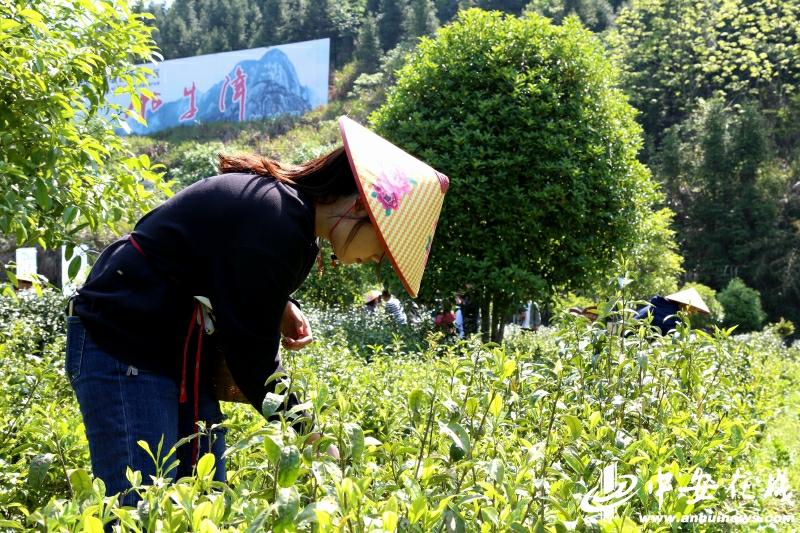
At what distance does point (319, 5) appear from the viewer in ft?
176

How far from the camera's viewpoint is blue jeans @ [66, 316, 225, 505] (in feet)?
5.42

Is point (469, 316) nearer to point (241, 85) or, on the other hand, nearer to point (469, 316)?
point (469, 316)

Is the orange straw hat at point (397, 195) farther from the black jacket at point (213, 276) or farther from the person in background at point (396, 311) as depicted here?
the person in background at point (396, 311)

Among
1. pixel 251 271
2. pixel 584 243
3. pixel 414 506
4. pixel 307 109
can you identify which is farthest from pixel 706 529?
pixel 307 109

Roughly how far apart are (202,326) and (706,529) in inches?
51.6

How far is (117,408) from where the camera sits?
168 cm

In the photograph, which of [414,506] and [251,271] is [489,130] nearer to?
[251,271]

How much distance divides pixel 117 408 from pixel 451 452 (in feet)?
2.50

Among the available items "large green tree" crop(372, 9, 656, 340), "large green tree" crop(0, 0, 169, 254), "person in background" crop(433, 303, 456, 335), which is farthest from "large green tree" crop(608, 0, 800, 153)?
"large green tree" crop(0, 0, 169, 254)

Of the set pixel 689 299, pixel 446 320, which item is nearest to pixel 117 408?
pixel 446 320

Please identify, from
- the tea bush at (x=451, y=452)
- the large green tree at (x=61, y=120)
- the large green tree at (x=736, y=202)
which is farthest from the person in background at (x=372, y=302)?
the large green tree at (x=736, y=202)

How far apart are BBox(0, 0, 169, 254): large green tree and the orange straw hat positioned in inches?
46.3

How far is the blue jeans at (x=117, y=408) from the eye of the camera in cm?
165

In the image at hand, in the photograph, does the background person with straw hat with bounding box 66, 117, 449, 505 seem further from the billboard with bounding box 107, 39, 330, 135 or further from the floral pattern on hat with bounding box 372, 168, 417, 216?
the billboard with bounding box 107, 39, 330, 135
